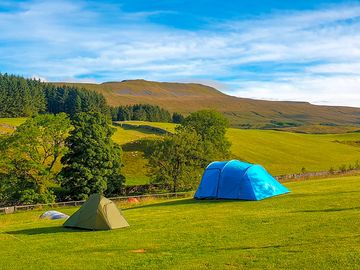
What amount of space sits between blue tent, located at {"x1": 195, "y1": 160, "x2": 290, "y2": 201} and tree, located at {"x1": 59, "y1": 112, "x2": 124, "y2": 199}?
21.1 metres

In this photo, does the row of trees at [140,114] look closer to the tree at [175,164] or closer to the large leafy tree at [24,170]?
the tree at [175,164]

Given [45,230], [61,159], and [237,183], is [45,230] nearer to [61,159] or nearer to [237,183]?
[237,183]

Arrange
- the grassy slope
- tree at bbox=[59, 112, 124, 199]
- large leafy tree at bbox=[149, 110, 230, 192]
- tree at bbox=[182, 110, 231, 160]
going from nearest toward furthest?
1. tree at bbox=[59, 112, 124, 199]
2. large leafy tree at bbox=[149, 110, 230, 192]
3. tree at bbox=[182, 110, 231, 160]
4. the grassy slope

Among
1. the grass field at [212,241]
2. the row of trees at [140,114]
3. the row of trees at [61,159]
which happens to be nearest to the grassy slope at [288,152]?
the row of trees at [61,159]

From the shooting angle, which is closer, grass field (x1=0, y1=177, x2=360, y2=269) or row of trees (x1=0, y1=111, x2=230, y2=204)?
grass field (x1=0, y1=177, x2=360, y2=269)

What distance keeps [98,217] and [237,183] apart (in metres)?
13.0

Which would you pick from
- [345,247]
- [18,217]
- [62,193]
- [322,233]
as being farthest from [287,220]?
[62,193]

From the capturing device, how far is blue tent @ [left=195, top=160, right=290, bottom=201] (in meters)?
31.0

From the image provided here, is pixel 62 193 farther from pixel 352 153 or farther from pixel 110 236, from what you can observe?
pixel 352 153

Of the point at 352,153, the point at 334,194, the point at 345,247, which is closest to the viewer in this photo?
the point at 345,247

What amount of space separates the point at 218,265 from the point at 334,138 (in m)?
138

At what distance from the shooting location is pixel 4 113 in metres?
137

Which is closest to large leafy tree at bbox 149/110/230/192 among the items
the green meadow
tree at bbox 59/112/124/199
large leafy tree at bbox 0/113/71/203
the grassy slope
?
tree at bbox 59/112/124/199

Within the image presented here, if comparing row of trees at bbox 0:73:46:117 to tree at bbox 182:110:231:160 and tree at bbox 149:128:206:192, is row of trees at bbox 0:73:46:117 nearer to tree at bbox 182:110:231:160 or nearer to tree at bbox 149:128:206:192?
tree at bbox 182:110:231:160
